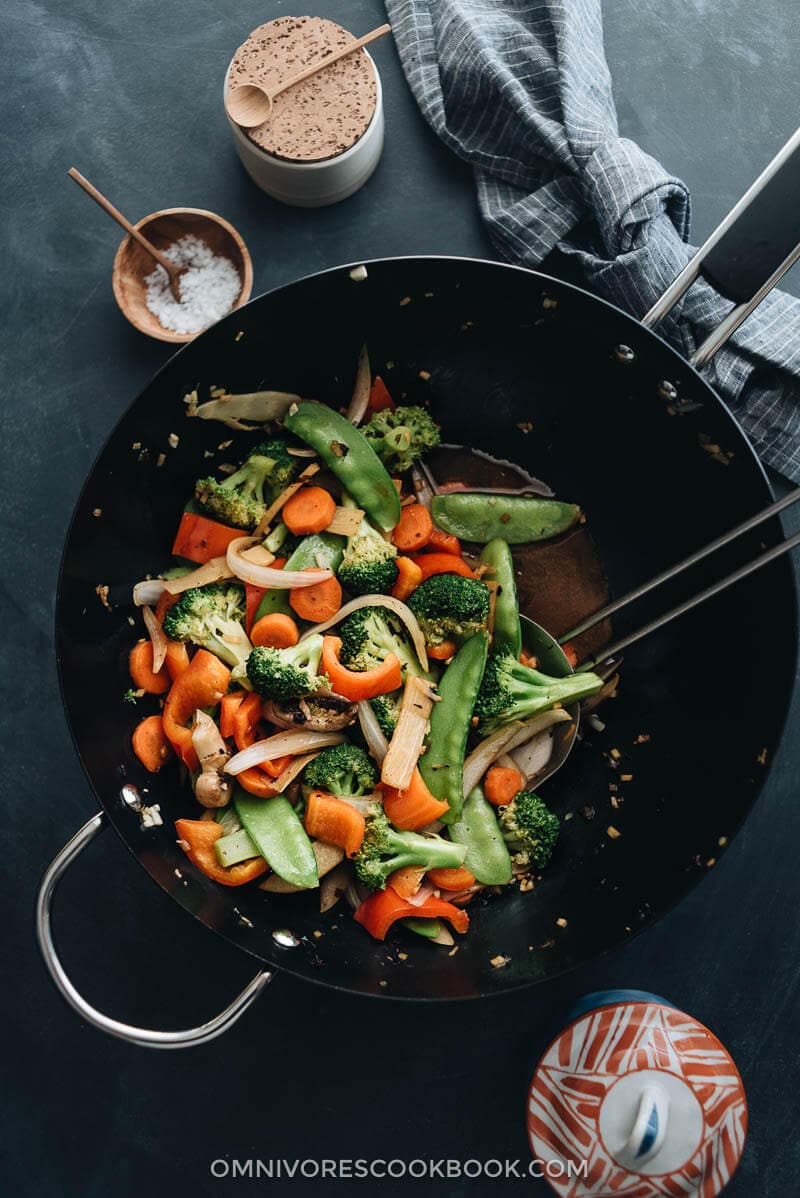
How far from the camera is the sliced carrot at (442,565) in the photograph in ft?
9.12

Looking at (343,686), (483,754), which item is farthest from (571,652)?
(343,686)

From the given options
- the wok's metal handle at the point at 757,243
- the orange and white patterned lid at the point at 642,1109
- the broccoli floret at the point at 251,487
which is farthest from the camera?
the broccoli floret at the point at 251,487

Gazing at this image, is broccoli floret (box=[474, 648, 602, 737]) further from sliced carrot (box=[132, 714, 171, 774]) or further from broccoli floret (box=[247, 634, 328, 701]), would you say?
sliced carrot (box=[132, 714, 171, 774])

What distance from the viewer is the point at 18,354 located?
2963mm

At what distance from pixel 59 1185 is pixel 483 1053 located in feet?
4.56

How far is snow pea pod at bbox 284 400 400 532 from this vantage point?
2.70 metres

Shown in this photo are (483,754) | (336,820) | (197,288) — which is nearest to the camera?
(336,820)

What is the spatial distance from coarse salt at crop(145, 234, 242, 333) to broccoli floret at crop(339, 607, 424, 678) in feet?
3.49

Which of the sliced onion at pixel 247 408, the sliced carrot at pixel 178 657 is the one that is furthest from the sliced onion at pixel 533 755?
the sliced onion at pixel 247 408

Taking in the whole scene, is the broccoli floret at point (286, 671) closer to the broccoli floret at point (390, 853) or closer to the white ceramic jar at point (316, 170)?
the broccoli floret at point (390, 853)

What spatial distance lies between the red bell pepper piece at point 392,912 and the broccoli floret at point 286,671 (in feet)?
2.12

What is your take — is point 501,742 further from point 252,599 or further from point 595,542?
point 252,599

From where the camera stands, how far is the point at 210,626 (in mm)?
2633

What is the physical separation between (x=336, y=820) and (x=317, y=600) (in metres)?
0.63
